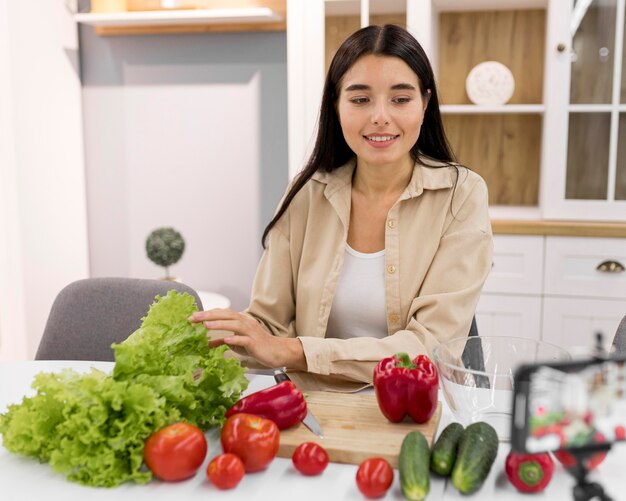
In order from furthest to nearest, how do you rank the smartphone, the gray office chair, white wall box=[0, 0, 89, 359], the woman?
white wall box=[0, 0, 89, 359], the woman, the gray office chair, the smartphone

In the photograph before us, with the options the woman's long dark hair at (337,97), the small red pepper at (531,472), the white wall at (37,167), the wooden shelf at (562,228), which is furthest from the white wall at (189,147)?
the small red pepper at (531,472)

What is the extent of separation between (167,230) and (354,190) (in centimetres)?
137

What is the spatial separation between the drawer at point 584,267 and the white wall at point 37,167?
2004 millimetres

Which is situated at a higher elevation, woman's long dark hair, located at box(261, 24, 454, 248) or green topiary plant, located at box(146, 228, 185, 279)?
woman's long dark hair, located at box(261, 24, 454, 248)

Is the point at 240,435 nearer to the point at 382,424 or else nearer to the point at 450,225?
the point at 382,424

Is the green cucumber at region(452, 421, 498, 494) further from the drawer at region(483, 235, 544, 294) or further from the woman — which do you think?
the drawer at region(483, 235, 544, 294)

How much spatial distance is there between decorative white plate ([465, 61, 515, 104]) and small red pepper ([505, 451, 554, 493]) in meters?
2.17

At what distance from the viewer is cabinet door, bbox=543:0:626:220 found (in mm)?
2729

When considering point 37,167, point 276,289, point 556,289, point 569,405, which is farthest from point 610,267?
point 37,167

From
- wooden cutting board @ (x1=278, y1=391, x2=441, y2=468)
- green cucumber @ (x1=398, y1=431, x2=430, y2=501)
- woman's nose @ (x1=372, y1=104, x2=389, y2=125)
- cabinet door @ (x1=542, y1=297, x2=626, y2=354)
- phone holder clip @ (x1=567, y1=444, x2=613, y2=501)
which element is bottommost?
cabinet door @ (x1=542, y1=297, x2=626, y2=354)

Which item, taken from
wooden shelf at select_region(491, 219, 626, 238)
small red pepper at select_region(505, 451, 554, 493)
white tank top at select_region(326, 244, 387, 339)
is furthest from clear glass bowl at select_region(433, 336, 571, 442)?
wooden shelf at select_region(491, 219, 626, 238)

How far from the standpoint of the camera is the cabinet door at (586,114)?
8.95ft

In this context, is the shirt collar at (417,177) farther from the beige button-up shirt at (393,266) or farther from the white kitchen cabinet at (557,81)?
the white kitchen cabinet at (557,81)

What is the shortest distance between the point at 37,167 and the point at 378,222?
6.10 feet
